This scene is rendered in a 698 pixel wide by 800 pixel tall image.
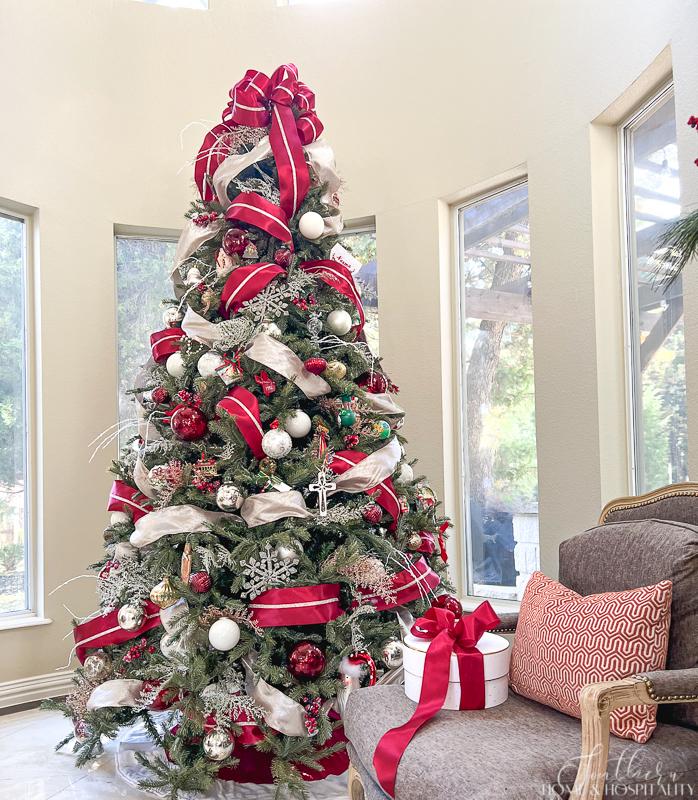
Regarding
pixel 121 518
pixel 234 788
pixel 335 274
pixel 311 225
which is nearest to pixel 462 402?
pixel 335 274

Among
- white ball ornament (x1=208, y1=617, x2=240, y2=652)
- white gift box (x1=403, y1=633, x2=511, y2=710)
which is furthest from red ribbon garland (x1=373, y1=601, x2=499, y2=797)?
white ball ornament (x1=208, y1=617, x2=240, y2=652)

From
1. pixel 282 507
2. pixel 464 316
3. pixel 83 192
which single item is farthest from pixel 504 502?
pixel 83 192

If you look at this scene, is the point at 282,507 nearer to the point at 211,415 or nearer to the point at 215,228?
the point at 211,415

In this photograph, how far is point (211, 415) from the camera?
262 centimetres

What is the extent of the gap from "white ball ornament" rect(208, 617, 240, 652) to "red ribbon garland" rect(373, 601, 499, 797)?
0.64 meters

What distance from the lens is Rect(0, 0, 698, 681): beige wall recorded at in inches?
125

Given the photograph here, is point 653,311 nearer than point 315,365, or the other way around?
point 315,365

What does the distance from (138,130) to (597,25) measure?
2.31 metres

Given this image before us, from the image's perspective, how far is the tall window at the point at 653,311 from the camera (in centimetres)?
268

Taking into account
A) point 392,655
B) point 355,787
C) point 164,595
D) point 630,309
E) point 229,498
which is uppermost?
point 630,309

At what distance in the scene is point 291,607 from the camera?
2381 mm

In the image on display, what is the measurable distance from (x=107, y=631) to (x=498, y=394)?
80.5 inches

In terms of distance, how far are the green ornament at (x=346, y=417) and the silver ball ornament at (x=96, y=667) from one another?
4.00 ft

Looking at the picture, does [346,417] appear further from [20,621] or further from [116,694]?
[20,621]
